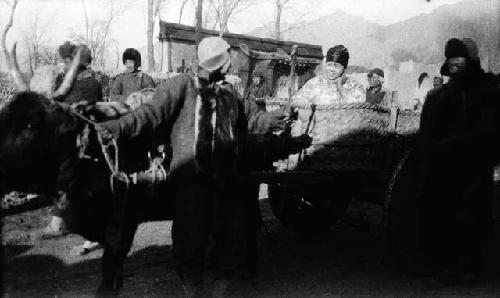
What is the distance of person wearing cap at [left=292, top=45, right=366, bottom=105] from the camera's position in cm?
553

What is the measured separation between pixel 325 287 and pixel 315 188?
3.31 ft

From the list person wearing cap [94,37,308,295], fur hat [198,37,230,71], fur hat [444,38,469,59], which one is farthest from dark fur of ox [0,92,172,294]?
fur hat [444,38,469,59]

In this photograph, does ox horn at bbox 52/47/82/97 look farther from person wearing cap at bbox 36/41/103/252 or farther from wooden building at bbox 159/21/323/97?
wooden building at bbox 159/21/323/97

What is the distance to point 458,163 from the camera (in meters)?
4.57

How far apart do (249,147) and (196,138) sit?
2.41ft

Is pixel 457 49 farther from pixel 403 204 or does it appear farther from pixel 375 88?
pixel 375 88

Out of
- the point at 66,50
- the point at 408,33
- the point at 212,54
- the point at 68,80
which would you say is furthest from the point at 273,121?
the point at 408,33

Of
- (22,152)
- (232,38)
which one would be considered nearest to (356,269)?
(22,152)

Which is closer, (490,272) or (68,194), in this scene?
(68,194)

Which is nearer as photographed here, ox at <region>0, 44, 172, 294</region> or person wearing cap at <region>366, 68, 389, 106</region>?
ox at <region>0, 44, 172, 294</region>

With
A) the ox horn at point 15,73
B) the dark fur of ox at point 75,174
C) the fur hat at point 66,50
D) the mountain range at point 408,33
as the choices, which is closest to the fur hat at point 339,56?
the dark fur of ox at point 75,174

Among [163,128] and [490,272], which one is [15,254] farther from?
[490,272]

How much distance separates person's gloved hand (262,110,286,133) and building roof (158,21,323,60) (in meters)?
20.4

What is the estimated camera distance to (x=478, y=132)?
4.38 m
